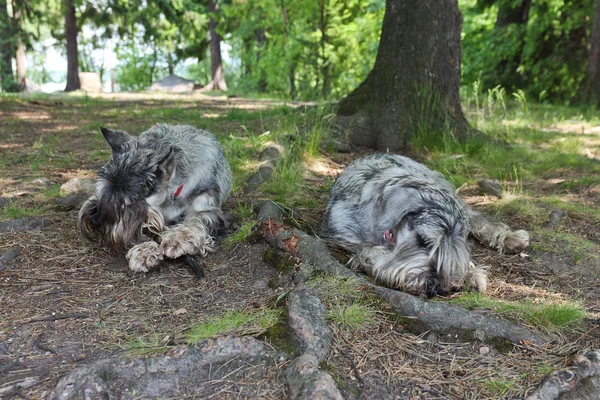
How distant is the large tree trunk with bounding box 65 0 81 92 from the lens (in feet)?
89.6

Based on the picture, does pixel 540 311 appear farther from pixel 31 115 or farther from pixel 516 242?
pixel 31 115

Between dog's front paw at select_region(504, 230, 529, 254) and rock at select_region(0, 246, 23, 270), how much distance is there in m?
4.76

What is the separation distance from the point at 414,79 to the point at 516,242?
3.99 meters

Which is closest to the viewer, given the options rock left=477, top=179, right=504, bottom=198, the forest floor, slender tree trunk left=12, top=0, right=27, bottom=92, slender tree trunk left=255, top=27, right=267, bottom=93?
the forest floor

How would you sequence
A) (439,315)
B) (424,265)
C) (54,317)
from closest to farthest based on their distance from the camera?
(439,315) → (54,317) → (424,265)

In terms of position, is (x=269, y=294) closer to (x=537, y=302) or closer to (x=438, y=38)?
(x=537, y=302)

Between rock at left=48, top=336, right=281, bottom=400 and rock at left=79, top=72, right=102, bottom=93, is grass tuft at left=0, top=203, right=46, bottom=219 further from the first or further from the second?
rock at left=79, top=72, right=102, bottom=93

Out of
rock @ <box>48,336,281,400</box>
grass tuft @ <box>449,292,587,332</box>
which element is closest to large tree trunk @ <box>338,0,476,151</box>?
grass tuft @ <box>449,292,587,332</box>

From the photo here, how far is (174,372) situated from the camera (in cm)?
282

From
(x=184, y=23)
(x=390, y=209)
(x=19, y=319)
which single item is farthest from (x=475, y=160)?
(x=184, y=23)

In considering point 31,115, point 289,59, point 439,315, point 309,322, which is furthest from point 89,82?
point 439,315

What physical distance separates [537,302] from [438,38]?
540 cm

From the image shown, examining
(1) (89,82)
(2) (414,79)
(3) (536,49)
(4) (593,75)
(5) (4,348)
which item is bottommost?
(5) (4,348)

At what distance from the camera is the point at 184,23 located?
32.8 meters
